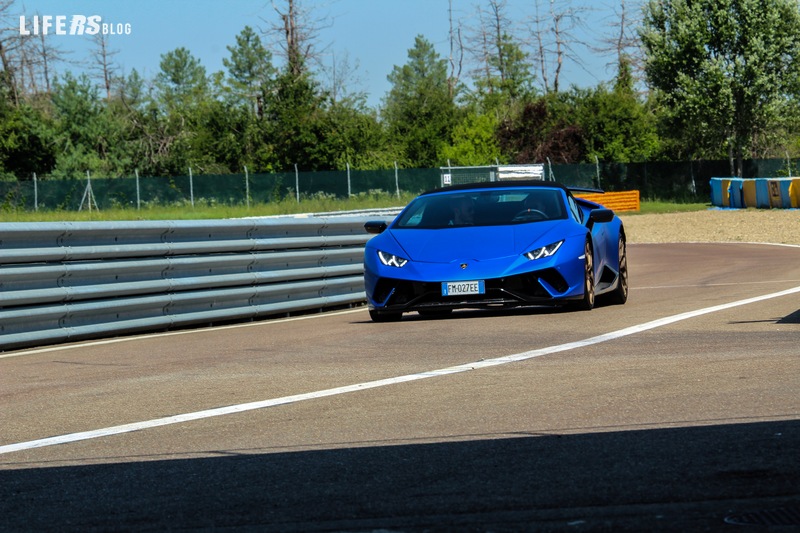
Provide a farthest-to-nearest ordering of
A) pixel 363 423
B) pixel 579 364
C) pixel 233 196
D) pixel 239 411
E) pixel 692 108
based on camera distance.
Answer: pixel 692 108
pixel 233 196
pixel 579 364
pixel 239 411
pixel 363 423

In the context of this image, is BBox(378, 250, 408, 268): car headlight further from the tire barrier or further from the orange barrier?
the orange barrier

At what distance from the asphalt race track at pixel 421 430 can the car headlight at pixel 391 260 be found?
1.12 m

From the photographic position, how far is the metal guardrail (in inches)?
433

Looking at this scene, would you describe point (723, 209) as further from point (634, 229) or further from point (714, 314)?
point (714, 314)

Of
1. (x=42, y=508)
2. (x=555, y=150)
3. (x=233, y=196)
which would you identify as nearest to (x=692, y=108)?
(x=555, y=150)

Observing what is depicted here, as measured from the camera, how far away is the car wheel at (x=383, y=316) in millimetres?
11934

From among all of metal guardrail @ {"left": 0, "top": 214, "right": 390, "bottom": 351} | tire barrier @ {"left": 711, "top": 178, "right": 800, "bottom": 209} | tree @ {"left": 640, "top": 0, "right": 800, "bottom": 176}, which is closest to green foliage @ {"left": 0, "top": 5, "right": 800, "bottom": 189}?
tree @ {"left": 640, "top": 0, "right": 800, "bottom": 176}

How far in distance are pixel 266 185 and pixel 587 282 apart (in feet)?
140

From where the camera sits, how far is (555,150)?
67.8 metres

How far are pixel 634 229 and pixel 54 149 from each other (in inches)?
1371

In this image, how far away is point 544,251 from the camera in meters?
11.5

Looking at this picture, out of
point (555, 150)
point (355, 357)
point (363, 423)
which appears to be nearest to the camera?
point (363, 423)

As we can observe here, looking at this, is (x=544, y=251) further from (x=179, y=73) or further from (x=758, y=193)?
(x=179, y=73)

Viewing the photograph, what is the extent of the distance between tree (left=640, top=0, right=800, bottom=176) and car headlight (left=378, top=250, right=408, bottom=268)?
50131 mm
